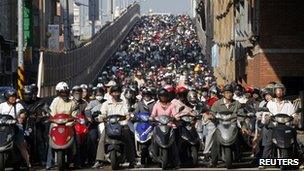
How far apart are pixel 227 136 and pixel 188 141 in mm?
1285

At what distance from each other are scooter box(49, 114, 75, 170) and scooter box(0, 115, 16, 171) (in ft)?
2.74

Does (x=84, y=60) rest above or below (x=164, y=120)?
above

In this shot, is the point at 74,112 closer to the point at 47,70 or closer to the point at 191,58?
the point at 47,70

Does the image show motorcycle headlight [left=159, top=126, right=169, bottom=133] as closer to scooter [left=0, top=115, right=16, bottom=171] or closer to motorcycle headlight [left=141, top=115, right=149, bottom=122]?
motorcycle headlight [left=141, top=115, right=149, bottom=122]

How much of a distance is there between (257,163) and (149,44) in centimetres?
6688

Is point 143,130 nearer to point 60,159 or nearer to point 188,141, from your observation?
point 188,141

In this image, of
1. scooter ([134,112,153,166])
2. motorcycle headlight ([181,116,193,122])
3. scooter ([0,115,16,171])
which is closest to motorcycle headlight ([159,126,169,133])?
scooter ([134,112,153,166])

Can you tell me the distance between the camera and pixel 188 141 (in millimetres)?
17297

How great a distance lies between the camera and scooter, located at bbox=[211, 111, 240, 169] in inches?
639

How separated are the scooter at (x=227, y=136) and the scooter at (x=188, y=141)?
849mm

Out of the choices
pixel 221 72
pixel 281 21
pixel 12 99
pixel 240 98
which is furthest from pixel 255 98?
pixel 221 72

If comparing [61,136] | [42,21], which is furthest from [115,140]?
[42,21]

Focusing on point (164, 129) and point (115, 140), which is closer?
point (164, 129)

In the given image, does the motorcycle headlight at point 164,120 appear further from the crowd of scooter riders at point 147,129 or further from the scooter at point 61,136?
the scooter at point 61,136
